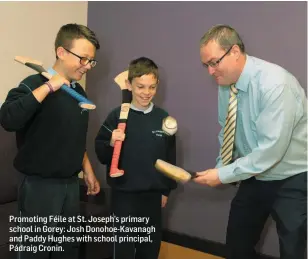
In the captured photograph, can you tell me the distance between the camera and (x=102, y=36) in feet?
10.1

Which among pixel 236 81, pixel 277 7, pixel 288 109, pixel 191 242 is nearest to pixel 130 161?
pixel 236 81

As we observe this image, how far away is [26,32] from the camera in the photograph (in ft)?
8.84

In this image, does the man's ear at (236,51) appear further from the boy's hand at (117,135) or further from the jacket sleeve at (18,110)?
the jacket sleeve at (18,110)

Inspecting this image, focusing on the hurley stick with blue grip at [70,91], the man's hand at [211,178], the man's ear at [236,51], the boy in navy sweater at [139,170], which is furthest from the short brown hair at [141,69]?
the man's hand at [211,178]

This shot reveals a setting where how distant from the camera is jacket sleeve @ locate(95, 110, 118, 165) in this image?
6.55 feet

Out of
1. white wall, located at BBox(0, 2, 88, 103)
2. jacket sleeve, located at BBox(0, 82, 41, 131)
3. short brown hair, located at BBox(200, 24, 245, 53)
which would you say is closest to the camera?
jacket sleeve, located at BBox(0, 82, 41, 131)

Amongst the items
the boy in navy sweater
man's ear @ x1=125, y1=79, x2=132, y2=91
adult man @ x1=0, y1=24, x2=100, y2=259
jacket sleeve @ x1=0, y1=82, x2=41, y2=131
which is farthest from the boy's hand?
jacket sleeve @ x1=0, y1=82, x2=41, y2=131

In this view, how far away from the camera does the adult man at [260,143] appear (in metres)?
1.61

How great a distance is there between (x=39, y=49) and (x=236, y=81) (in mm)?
1547

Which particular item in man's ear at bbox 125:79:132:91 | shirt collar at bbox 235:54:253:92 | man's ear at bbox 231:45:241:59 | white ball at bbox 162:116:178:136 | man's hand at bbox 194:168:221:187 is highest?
man's ear at bbox 231:45:241:59

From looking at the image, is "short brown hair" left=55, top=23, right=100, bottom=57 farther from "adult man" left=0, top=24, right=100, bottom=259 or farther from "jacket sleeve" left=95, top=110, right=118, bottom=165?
"jacket sleeve" left=95, top=110, right=118, bottom=165

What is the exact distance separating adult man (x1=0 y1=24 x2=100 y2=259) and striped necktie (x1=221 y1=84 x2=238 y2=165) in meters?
0.66

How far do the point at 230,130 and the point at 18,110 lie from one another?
93cm

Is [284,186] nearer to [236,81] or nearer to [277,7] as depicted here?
[236,81]
